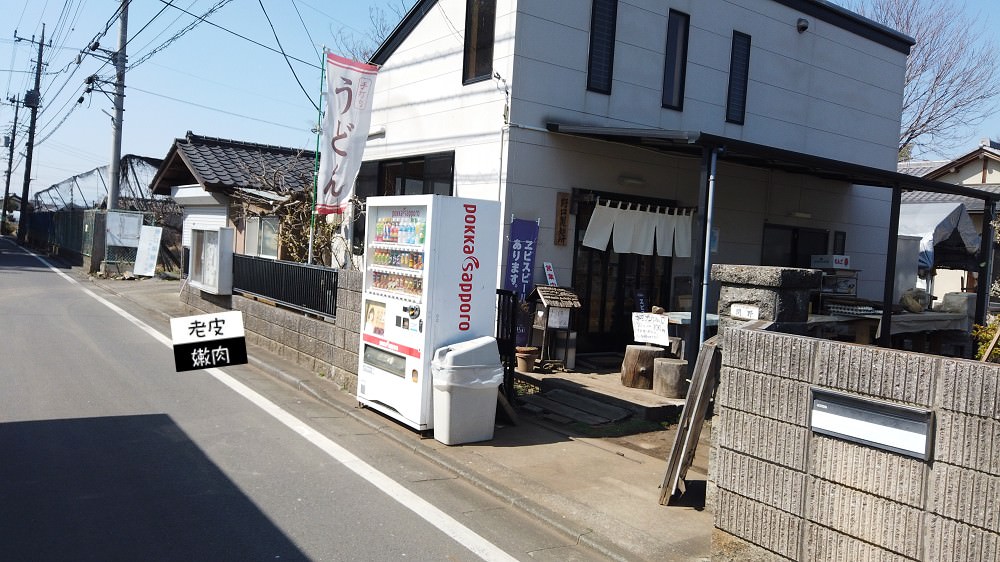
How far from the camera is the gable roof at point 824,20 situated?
13406 millimetres

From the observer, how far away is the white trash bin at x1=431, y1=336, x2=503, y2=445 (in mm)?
7227

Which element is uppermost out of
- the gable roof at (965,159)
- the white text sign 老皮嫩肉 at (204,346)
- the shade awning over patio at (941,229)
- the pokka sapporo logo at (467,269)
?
the gable roof at (965,159)

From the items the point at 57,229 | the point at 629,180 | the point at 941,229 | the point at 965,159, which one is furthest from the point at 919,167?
the point at 57,229

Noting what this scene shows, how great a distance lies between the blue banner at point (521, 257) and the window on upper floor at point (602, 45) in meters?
A: 2.59

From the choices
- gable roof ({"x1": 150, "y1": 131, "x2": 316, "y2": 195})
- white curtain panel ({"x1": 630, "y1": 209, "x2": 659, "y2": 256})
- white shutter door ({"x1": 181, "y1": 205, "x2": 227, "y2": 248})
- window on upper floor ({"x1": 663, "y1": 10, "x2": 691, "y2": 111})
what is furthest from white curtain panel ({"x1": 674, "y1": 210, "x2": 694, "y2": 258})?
white shutter door ({"x1": 181, "y1": 205, "x2": 227, "y2": 248})

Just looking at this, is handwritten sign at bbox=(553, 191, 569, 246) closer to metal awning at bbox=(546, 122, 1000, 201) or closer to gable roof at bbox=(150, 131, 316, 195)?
metal awning at bbox=(546, 122, 1000, 201)

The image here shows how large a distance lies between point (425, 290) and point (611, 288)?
227 inches

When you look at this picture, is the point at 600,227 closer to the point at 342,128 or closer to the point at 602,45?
the point at 602,45

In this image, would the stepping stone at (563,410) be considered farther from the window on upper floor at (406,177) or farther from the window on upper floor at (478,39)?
the window on upper floor at (478,39)

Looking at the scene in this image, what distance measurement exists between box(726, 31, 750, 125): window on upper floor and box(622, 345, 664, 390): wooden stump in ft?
19.2

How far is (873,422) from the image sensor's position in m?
3.97

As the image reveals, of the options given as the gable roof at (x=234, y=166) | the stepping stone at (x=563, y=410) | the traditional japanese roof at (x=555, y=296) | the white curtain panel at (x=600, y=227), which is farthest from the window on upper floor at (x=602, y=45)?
the gable roof at (x=234, y=166)

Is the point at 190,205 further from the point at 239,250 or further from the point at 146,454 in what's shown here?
the point at 146,454

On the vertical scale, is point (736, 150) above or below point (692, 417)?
above
